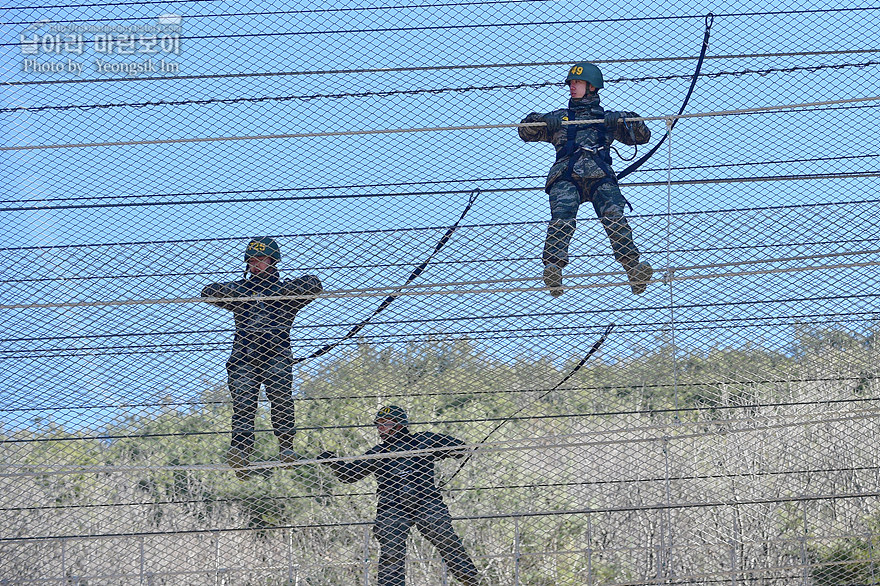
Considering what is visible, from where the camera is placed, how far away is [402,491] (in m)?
3.60

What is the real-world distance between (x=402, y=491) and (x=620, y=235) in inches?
43.0

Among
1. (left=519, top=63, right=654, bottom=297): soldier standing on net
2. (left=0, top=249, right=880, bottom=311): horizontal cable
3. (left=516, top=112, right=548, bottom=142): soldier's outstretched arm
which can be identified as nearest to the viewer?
(left=0, top=249, right=880, bottom=311): horizontal cable

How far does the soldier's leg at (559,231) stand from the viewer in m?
3.32

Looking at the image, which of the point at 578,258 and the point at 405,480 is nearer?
the point at 578,258

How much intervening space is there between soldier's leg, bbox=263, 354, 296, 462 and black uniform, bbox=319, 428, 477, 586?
16 centimetres

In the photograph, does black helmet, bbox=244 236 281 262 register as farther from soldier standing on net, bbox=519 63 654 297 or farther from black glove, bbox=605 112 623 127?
black glove, bbox=605 112 623 127

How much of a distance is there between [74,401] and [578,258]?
1.63 metres

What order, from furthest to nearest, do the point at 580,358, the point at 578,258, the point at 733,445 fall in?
the point at 733,445
the point at 580,358
the point at 578,258

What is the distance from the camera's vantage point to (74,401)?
3.45 metres

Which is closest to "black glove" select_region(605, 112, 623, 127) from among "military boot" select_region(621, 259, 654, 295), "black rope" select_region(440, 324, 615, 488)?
"military boot" select_region(621, 259, 654, 295)

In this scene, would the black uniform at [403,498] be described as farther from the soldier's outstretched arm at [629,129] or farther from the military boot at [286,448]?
the soldier's outstretched arm at [629,129]

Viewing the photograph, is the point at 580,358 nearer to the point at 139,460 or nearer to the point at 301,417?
the point at 301,417

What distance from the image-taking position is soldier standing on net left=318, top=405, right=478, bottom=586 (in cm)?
357

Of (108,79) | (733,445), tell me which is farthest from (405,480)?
(108,79)
